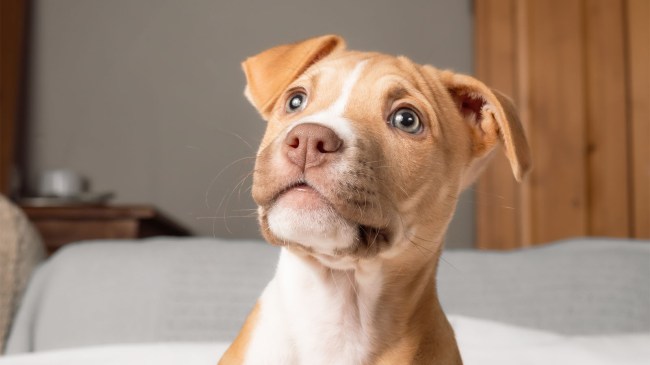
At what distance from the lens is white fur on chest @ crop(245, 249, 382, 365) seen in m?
1.29

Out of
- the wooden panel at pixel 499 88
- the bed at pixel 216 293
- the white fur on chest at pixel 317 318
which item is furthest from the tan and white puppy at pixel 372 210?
the wooden panel at pixel 499 88

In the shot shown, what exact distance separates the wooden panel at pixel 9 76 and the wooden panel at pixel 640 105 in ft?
12.0

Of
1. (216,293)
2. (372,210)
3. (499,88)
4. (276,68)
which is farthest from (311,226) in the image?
(499,88)

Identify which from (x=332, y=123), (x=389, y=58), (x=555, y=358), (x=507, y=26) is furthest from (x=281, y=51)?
(x=507, y=26)

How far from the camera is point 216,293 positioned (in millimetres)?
2199

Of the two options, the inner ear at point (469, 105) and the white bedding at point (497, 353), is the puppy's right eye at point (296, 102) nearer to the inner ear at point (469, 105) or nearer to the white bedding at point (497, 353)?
the inner ear at point (469, 105)

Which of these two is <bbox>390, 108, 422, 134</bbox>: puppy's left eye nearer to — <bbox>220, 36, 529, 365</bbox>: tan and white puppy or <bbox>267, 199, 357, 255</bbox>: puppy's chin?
<bbox>220, 36, 529, 365</bbox>: tan and white puppy

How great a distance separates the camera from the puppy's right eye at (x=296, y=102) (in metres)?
1.38

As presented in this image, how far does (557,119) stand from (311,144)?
3210mm

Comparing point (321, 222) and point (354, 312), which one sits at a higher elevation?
point (321, 222)

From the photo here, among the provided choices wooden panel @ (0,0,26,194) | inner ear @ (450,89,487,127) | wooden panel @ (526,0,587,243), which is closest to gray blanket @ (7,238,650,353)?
inner ear @ (450,89,487,127)

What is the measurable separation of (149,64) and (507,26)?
8.16 ft

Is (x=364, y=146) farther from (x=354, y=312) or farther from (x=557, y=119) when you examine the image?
(x=557, y=119)

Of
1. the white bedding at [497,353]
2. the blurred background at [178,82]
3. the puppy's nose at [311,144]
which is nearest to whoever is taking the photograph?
the puppy's nose at [311,144]
